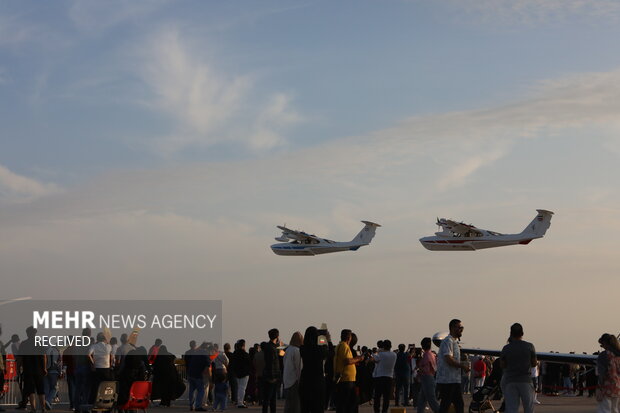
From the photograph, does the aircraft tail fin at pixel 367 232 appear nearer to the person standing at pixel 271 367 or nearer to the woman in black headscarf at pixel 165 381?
the person standing at pixel 271 367

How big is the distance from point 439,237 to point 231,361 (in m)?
52.5

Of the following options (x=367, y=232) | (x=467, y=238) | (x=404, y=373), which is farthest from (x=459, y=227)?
(x=404, y=373)

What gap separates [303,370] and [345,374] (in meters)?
0.98

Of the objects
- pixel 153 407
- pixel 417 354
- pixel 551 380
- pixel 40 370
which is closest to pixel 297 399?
pixel 40 370

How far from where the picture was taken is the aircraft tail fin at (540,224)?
78.4 meters

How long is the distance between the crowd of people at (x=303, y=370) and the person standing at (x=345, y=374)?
2cm

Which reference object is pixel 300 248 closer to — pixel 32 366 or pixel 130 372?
pixel 32 366

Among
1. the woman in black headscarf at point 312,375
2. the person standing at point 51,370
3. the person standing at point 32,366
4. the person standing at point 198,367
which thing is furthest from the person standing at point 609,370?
the person standing at point 51,370

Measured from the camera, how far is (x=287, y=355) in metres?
14.9

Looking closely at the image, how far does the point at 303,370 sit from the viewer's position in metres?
14.4

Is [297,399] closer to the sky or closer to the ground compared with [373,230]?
closer to the ground

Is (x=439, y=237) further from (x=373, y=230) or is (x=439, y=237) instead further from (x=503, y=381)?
(x=503, y=381)

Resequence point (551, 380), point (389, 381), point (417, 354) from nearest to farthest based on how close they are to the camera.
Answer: point (389, 381) < point (417, 354) < point (551, 380)

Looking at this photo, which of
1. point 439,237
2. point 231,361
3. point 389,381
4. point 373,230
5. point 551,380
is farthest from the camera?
point 373,230
